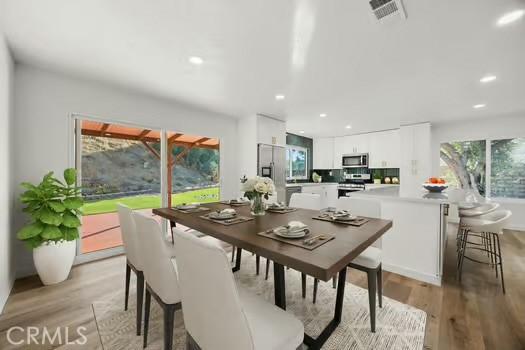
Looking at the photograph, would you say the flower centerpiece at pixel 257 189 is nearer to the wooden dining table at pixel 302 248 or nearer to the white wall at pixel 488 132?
the wooden dining table at pixel 302 248

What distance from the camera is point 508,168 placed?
15.1 feet

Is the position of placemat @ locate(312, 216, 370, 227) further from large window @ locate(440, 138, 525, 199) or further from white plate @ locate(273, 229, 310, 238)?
large window @ locate(440, 138, 525, 199)

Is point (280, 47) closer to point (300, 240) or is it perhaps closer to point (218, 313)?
point (300, 240)

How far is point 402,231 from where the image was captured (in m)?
2.54

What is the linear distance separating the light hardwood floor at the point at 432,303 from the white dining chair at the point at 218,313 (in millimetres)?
1187

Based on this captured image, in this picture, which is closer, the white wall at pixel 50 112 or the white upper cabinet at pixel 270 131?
the white wall at pixel 50 112

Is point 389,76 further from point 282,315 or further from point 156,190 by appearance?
point 156,190

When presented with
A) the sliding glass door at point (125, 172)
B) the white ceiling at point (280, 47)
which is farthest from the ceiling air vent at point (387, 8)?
the sliding glass door at point (125, 172)

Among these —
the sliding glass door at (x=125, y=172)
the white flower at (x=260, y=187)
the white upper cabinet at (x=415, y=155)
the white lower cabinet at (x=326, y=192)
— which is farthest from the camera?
the white lower cabinet at (x=326, y=192)

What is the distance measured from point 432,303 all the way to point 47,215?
3.89 metres

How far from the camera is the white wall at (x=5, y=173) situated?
6.21 ft

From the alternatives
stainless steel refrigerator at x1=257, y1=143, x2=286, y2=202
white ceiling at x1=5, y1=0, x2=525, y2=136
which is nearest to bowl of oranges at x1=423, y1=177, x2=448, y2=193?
white ceiling at x1=5, y1=0, x2=525, y2=136

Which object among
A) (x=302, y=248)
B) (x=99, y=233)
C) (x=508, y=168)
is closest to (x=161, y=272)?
(x=302, y=248)

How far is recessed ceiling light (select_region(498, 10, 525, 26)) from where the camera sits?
1595 millimetres
